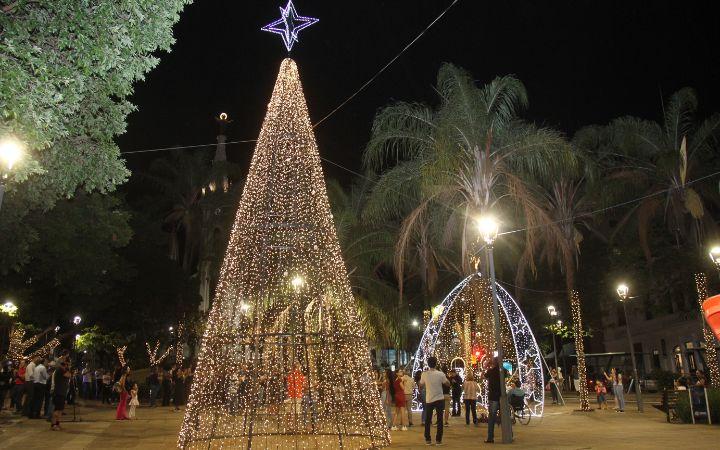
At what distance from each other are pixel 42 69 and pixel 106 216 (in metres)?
14.7

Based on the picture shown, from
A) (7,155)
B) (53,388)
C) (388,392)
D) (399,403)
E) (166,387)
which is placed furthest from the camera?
(166,387)

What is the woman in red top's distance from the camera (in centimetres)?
1472

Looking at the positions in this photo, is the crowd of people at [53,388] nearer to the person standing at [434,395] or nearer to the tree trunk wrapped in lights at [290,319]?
the tree trunk wrapped in lights at [290,319]

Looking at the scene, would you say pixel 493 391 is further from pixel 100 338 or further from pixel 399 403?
pixel 100 338

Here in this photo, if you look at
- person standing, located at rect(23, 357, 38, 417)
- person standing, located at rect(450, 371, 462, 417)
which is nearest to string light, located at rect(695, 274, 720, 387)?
person standing, located at rect(450, 371, 462, 417)

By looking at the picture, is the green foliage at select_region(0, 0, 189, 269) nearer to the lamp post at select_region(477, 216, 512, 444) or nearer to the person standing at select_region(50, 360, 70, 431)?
the person standing at select_region(50, 360, 70, 431)

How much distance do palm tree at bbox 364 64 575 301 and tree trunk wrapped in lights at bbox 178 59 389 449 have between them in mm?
6571

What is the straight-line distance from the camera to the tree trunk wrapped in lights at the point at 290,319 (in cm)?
1112

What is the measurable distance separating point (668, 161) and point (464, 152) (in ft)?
26.1

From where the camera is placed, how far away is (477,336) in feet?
66.4

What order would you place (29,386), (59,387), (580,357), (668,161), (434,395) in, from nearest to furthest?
(434,395) → (59,387) → (29,386) → (668,161) → (580,357)

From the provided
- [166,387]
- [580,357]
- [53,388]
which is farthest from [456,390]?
[166,387]

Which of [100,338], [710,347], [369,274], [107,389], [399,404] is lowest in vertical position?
[399,404]

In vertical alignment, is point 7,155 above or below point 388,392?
above
